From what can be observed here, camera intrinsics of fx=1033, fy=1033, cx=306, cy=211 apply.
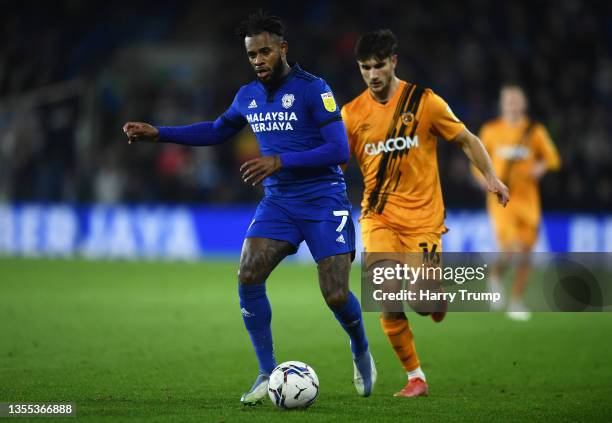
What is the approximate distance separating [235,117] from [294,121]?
53 centimetres

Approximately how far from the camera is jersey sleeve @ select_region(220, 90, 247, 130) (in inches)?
262

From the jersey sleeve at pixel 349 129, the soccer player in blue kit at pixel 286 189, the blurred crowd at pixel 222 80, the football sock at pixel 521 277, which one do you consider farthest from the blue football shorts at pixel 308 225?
the blurred crowd at pixel 222 80

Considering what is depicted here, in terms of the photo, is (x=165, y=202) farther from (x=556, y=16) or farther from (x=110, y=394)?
(x=110, y=394)

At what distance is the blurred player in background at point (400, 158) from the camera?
7.00 metres

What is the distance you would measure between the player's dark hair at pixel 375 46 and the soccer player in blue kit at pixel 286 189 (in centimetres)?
60

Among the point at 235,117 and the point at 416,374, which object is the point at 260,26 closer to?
the point at 235,117

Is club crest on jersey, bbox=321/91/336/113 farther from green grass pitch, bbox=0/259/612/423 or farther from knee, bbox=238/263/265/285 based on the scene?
green grass pitch, bbox=0/259/612/423

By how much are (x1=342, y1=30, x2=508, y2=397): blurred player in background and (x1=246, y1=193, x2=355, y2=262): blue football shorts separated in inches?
27.2

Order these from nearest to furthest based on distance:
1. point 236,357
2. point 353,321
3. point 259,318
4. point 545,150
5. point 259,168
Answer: point 259,168 < point 259,318 < point 353,321 < point 236,357 < point 545,150

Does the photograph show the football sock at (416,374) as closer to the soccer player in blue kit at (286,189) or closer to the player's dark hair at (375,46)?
the soccer player in blue kit at (286,189)

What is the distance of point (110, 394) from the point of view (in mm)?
6465

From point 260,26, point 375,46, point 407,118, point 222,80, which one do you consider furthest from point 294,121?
point 222,80

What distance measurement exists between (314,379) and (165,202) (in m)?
13.6

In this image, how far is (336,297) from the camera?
6.32 meters
